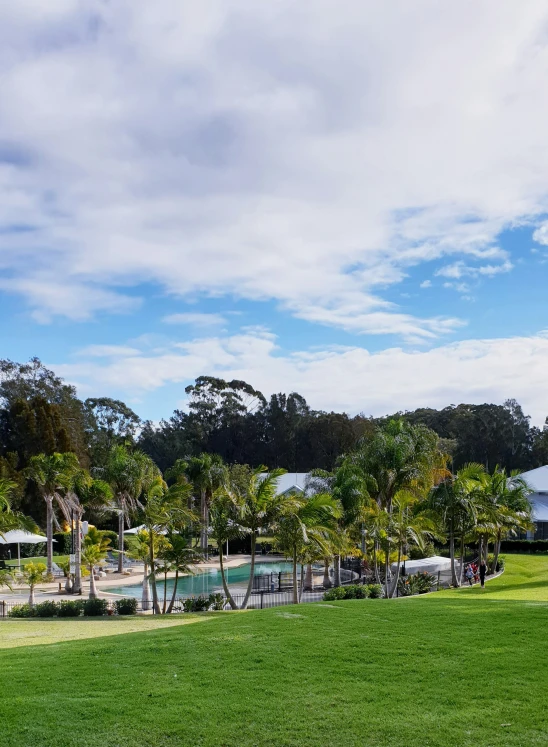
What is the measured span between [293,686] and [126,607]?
55.6 feet

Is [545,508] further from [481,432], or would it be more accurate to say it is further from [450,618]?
[450,618]

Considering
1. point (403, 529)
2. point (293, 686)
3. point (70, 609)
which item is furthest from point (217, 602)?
point (293, 686)

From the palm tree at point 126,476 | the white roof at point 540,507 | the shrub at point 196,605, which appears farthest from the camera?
the white roof at point 540,507

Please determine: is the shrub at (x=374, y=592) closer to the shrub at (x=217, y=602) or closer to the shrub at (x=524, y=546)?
the shrub at (x=217, y=602)

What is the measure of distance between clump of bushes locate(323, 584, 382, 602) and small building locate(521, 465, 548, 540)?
33.4 m

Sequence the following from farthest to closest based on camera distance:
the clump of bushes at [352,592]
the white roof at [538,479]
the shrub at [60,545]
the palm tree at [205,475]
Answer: the white roof at [538,479]
the palm tree at [205,475]
the shrub at [60,545]
the clump of bushes at [352,592]

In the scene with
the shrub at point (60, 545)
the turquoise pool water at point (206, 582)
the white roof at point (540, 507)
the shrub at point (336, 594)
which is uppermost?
the white roof at point (540, 507)

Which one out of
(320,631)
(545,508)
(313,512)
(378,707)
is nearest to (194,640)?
(320,631)

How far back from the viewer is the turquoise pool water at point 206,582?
3588 cm

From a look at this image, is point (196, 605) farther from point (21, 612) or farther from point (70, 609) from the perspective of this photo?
point (21, 612)

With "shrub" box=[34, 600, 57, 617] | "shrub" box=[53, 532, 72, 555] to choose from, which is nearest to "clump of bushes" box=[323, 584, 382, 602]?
"shrub" box=[34, 600, 57, 617]

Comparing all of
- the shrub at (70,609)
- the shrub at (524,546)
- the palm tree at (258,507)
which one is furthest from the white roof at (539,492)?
the shrub at (70,609)

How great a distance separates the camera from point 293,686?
904 cm

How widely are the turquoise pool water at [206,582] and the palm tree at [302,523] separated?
8730 millimetres
